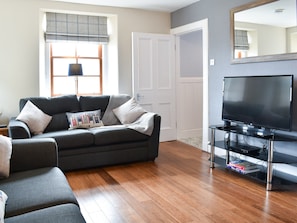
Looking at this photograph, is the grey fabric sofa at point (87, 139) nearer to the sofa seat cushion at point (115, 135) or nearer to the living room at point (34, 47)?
the sofa seat cushion at point (115, 135)

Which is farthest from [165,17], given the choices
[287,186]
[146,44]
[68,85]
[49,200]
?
[49,200]

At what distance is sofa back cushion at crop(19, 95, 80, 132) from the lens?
4.38 m

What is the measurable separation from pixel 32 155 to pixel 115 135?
174 centimetres

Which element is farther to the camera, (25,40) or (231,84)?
(25,40)

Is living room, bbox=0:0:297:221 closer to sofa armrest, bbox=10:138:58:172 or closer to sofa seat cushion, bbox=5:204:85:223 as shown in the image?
sofa armrest, bbox=10:138:58:172

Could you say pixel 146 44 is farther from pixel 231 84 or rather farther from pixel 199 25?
pixel 231 84

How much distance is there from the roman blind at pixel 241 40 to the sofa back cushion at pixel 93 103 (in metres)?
2.13

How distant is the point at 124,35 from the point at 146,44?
45 cm

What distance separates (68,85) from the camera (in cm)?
539

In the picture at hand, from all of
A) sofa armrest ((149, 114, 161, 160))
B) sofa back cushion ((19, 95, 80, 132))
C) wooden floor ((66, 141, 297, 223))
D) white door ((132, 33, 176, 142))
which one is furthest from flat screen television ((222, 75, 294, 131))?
sofa back cushion ((19, 95, 80, 132))

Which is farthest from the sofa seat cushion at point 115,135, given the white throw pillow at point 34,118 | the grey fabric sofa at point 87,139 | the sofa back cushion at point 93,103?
the white throw pillow at point 34,118

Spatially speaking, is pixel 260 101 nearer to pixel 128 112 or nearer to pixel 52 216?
pixel 128 112

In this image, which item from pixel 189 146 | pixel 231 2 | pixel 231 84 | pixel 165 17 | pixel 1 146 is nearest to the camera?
pixel 1 146

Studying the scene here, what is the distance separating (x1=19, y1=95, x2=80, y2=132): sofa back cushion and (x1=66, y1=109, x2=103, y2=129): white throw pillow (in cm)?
9
